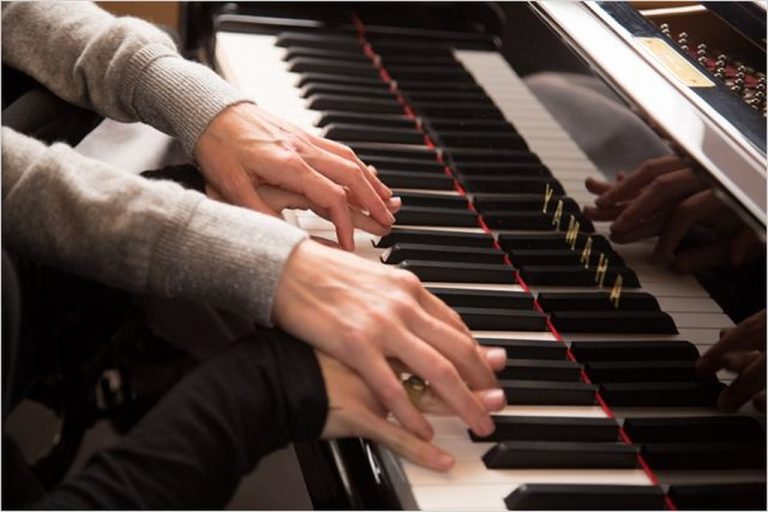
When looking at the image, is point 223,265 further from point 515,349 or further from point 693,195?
point 693,195

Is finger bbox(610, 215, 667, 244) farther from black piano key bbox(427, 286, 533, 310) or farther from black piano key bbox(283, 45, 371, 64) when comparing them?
black piano key bbox(283, 45, 371, 64)

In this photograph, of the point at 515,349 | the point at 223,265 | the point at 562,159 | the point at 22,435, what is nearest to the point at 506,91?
the point at 562,159

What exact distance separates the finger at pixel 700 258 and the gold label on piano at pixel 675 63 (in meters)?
0.25

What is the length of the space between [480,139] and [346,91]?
0.25 m

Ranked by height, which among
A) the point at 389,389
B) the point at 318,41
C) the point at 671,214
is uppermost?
the point at 671,214

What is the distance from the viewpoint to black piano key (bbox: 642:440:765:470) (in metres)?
1.09

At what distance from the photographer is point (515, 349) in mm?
1192

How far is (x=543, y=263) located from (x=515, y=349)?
0.65 ft

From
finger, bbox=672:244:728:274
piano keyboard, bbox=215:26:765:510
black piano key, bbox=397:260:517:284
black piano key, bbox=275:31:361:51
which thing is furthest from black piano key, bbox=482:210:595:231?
black piano key, bbox=275:31:361:51

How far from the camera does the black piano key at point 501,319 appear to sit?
1.23m

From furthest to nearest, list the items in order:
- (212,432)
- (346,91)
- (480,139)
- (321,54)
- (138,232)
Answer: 1. (321,54)
2. (346,91)
3. (480,139)
4. (138,232)
5. (212,432)

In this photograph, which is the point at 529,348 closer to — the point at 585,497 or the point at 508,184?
the point at 585,497

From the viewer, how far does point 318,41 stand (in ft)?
6.23

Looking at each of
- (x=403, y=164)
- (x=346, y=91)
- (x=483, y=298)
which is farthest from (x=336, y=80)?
(x=483, y=298)
